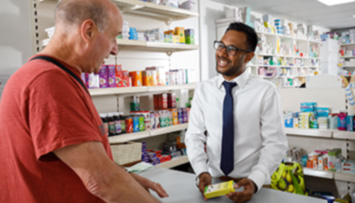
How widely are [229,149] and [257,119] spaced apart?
0.84 feet

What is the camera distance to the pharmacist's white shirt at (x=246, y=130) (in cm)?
178

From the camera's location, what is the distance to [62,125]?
2.49 ft

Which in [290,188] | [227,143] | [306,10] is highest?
[306,10]

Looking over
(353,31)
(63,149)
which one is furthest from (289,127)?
(353,31)

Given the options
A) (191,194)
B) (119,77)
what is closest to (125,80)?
(119,77)

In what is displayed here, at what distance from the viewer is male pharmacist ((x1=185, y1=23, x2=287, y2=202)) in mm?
1799

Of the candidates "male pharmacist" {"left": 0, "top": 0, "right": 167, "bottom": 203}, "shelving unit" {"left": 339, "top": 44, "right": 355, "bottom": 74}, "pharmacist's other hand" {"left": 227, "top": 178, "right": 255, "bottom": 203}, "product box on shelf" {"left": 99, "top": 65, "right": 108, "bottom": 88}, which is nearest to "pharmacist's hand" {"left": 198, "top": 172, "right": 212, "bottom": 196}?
"pharmacist's other hand" {"left": 227, "top": 178, "right": 255, "bottom": 203}

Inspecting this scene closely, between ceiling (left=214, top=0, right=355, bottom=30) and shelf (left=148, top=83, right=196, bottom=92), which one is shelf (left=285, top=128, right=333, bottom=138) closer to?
shelf (left=148, top=83, right=196, bottom=92)

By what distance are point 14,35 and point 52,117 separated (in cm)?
267

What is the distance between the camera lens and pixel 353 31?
412 inches

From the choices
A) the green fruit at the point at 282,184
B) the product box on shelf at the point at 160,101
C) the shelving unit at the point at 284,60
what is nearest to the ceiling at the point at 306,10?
the shelving unit at the point at 284,60

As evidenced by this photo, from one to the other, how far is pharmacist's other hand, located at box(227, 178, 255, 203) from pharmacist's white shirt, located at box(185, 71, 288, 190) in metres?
0.18

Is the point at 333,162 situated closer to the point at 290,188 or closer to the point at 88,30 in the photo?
the point at 290,188

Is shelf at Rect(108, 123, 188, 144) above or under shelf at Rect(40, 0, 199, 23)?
under
